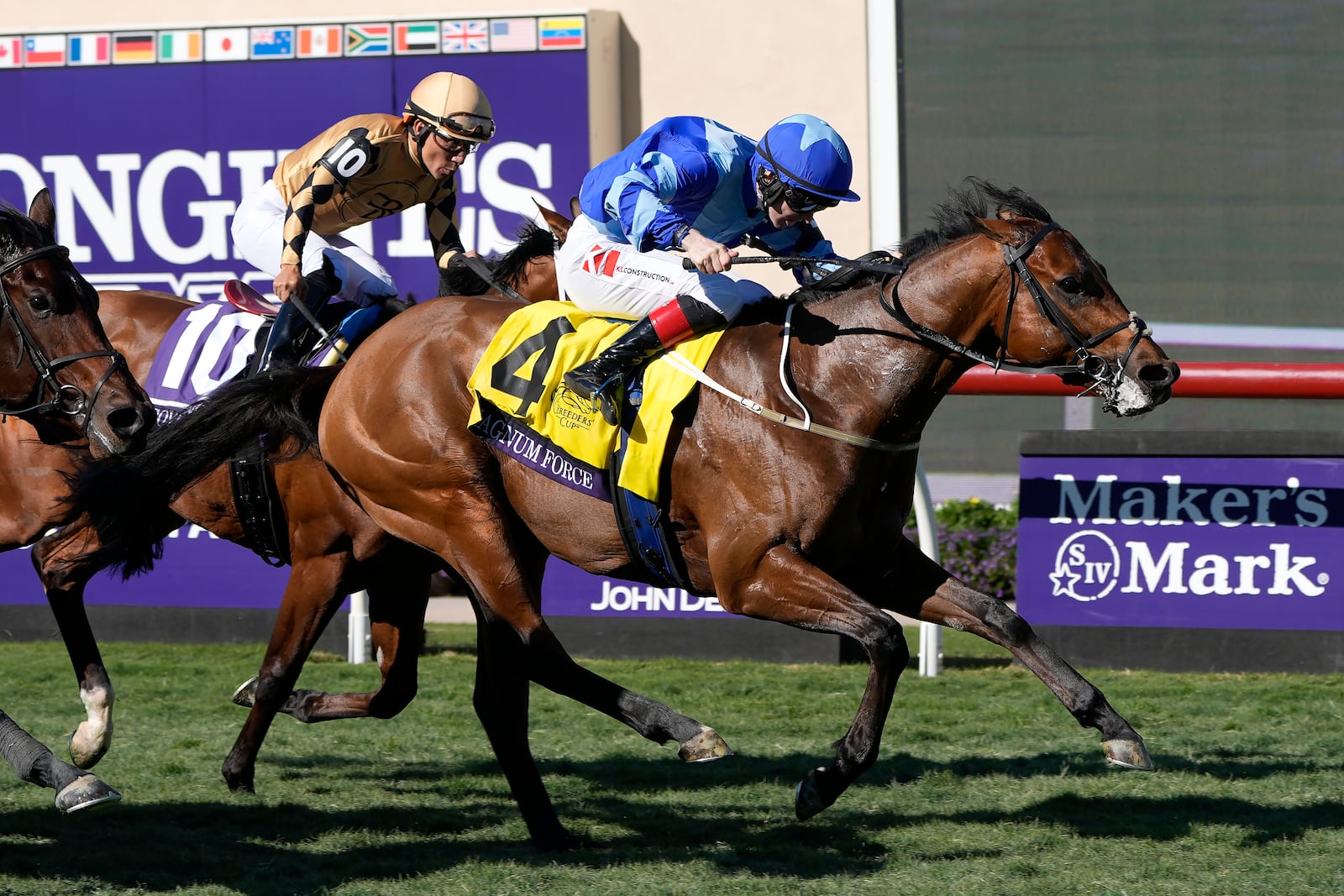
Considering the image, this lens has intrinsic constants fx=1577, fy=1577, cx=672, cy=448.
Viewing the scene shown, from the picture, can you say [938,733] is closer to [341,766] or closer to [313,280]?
[341,766]

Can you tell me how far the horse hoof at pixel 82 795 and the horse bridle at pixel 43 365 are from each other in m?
0.89

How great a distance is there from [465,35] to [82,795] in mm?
5611

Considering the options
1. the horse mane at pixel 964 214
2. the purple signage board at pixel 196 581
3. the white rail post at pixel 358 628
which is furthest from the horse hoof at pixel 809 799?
the purple signage board at pixel 196 581

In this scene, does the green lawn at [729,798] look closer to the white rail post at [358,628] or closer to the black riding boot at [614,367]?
the white rail post at [358,628]

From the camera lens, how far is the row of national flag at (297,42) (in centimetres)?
815

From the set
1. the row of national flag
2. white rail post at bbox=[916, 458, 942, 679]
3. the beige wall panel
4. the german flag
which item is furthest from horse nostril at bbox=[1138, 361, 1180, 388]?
the german flag

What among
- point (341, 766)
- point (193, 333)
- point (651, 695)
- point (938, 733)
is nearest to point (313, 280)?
point (193, 333)

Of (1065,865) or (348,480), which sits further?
(348,480)

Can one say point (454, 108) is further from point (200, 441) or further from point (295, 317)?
point (200, 441)

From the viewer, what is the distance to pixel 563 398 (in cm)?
420

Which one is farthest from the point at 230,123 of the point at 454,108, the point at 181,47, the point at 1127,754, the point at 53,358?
the point at 1127,754

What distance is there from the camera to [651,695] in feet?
20.7

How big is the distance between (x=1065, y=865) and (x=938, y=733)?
1646 millimetres

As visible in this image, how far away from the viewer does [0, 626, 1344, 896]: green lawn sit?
3977mm
